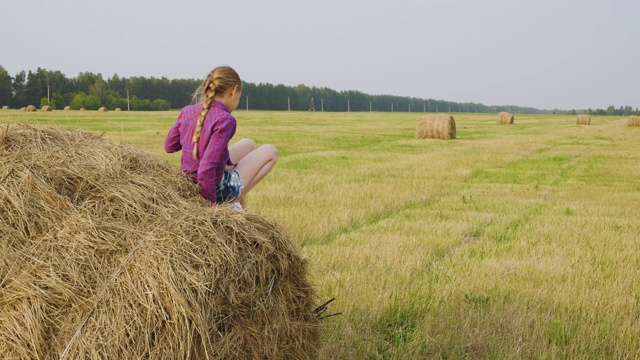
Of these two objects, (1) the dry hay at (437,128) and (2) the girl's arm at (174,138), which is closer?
(2) the girl's arm at (174,138)

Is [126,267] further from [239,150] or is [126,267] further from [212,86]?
[239,150]

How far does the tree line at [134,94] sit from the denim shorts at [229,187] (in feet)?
237

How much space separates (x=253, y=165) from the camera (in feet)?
18.3

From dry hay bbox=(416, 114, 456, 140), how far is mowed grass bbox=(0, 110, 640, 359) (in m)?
16.6

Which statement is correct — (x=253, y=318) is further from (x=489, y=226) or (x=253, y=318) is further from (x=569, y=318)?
(x=489, y=226)

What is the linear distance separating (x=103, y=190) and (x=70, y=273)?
2.43 ft

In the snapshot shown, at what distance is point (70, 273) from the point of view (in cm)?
300

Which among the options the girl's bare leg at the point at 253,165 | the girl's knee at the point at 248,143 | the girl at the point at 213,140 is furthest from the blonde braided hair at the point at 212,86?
the girl's knee at the point at 248,143

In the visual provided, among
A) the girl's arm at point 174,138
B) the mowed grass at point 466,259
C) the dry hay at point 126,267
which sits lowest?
the mowed grass at point 466,259

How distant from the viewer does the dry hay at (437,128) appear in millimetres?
32844

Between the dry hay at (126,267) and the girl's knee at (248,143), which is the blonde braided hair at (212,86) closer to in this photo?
the dry hay at (126,267)

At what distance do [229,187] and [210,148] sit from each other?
53cm

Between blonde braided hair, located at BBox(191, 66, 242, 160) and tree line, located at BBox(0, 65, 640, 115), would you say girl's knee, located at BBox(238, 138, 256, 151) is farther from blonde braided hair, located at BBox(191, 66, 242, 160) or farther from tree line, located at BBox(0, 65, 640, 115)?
tree line, located at BBox(0, 65, 640, 115)

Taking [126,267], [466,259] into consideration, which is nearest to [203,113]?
[126,267]
